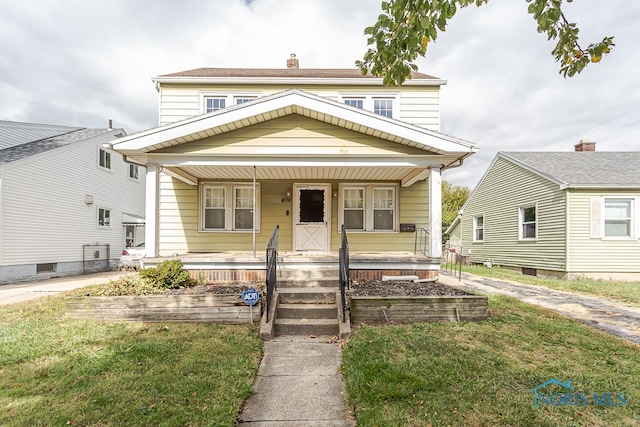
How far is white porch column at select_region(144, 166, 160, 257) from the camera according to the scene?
6.99 meters

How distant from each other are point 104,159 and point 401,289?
1551 centimetres

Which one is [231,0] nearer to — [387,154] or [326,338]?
[387,154]

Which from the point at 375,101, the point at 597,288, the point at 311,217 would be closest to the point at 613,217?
the point at 597,288

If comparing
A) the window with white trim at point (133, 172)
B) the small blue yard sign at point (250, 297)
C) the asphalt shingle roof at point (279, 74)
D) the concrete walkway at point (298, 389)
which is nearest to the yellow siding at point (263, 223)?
the asphalt shingle roof at point (279, 74)

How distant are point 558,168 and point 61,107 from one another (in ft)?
247

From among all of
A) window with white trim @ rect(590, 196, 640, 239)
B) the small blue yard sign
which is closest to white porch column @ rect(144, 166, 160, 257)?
the small blue yard sign

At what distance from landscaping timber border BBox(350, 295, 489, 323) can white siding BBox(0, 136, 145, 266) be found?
1250 cm

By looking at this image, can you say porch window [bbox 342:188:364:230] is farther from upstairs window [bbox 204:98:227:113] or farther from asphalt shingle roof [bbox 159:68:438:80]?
upstairs window [bbox 204:98:227:113]

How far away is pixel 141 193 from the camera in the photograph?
1797cm

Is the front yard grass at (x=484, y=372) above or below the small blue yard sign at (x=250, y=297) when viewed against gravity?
below

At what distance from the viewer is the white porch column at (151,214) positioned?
6988 mm

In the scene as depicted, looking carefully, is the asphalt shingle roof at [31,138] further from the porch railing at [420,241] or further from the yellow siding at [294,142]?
the porch railing at [420,241]
